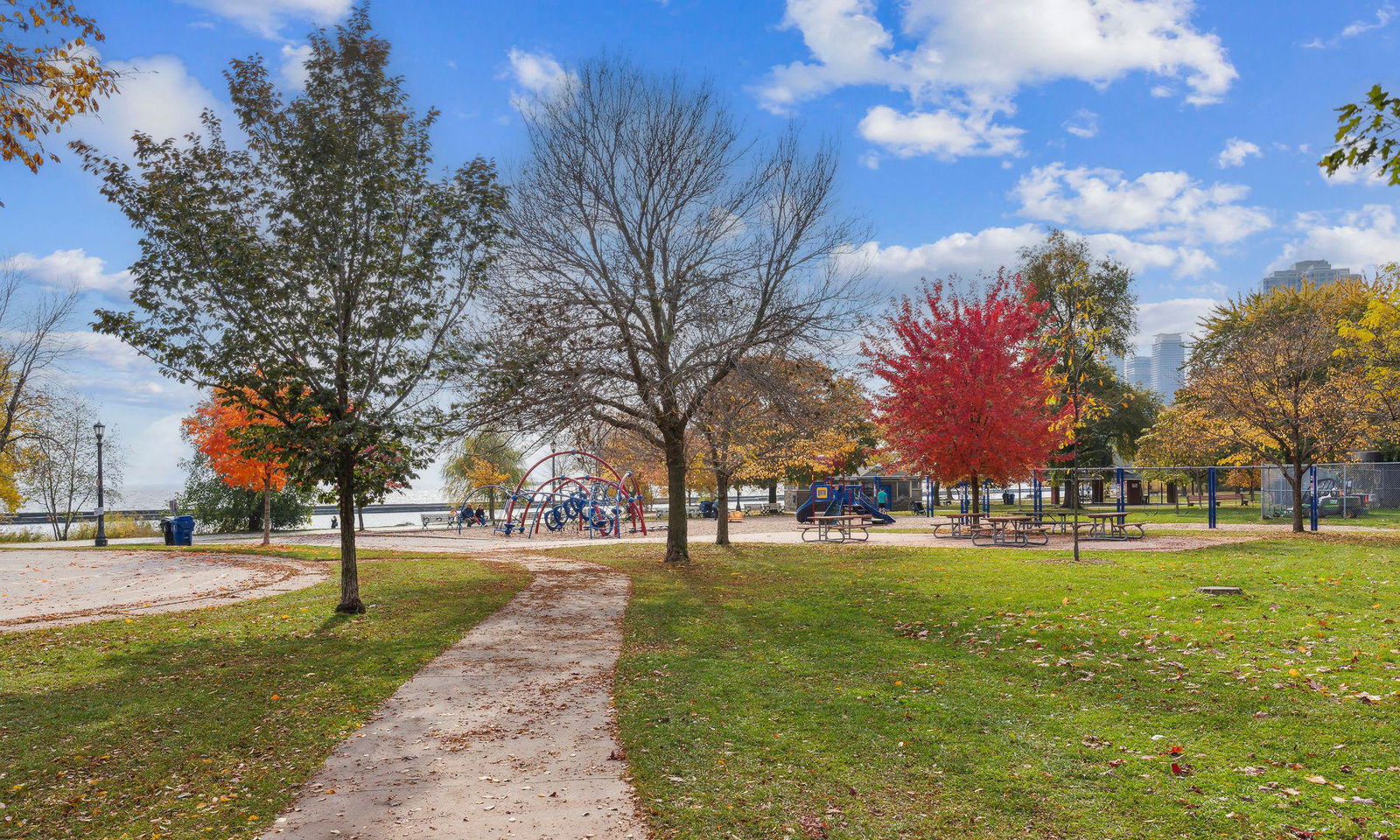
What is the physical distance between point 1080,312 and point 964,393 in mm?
21779

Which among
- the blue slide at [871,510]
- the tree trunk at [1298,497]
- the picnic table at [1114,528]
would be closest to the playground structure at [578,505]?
the blue slide at [871,510]

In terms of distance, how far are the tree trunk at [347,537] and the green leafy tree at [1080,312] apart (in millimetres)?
33373

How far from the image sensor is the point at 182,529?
27.9 meters

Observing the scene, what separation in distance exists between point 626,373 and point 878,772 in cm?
1246

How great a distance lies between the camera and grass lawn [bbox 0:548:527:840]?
5.18 metres

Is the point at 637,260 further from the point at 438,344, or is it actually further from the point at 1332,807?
the point at 1332,807

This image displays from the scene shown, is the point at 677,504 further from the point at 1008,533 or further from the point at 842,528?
the point at 1008,533

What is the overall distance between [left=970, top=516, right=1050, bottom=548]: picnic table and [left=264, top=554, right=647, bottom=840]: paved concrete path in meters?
15.6

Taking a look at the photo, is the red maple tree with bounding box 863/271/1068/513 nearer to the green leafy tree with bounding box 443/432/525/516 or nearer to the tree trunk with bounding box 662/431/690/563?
the tree trunk with bounding box 662/431/690/563

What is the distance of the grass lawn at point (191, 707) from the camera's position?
518cm

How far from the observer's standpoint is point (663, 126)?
17.6m

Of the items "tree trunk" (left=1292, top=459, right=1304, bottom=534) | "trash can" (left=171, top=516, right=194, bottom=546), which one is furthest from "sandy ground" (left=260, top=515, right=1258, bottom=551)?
"trash can" (left=171, top=516, right=194, bottom=546)

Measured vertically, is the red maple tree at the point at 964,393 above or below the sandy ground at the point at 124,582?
above

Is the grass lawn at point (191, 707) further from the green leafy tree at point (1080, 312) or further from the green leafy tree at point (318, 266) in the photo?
the green leafy tree at point (1080, 312)
